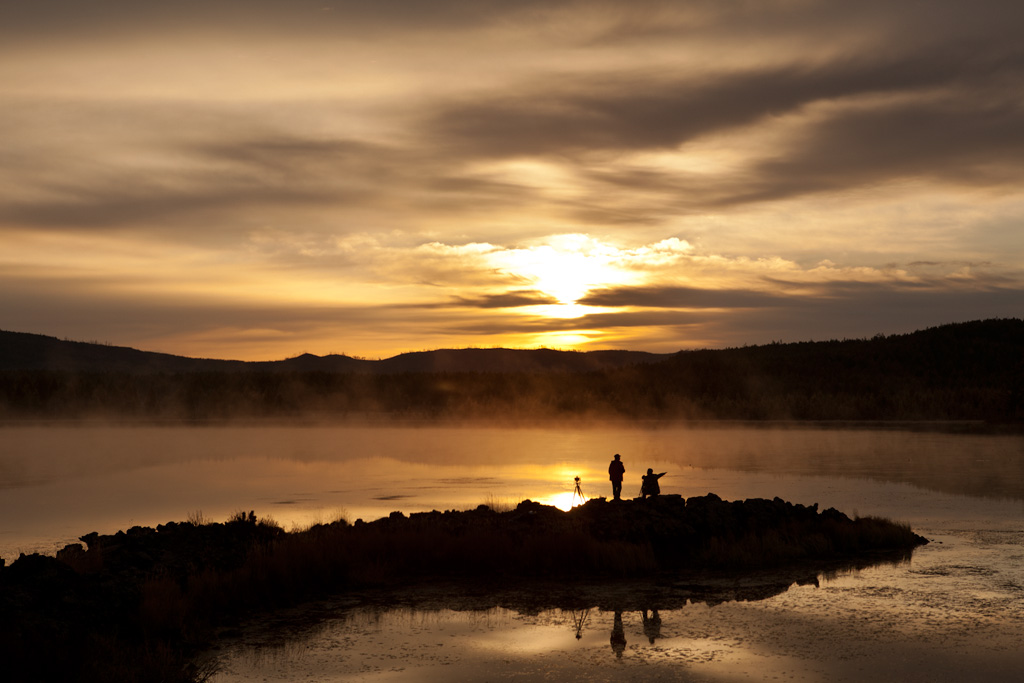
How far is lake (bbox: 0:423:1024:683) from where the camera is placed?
12.0m

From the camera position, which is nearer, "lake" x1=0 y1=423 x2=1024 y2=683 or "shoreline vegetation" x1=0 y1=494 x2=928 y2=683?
"lake" x1=0 y1=423 x2=1024 y2=683

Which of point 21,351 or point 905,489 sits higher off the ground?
point 21,351

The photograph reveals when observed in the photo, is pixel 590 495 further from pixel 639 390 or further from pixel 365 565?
pixel 639 390

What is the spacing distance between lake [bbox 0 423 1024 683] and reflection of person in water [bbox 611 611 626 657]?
0.06m

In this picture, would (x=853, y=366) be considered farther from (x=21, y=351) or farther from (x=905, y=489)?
(x=21, y=351)

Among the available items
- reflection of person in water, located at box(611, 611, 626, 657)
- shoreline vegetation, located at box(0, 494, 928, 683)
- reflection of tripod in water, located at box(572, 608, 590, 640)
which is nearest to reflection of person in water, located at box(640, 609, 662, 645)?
reflection of person in water, located at box(611, 611, 626, 657)

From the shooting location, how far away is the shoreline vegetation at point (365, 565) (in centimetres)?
1212

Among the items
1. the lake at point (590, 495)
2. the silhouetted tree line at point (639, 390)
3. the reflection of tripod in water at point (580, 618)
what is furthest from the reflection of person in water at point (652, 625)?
the silhouetted tree line at point (639, 390)

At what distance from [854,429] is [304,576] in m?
55.5

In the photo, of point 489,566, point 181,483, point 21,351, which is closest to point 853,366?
point 181,483

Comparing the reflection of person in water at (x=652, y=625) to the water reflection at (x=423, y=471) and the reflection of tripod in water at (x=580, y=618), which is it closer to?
the reflection of tripod in water at (x=580, y=618)

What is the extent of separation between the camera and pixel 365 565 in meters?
18.0

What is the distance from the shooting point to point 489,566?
744 inches

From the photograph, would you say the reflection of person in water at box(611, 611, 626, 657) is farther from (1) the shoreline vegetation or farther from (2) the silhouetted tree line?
(2) the silhouetted tree line
